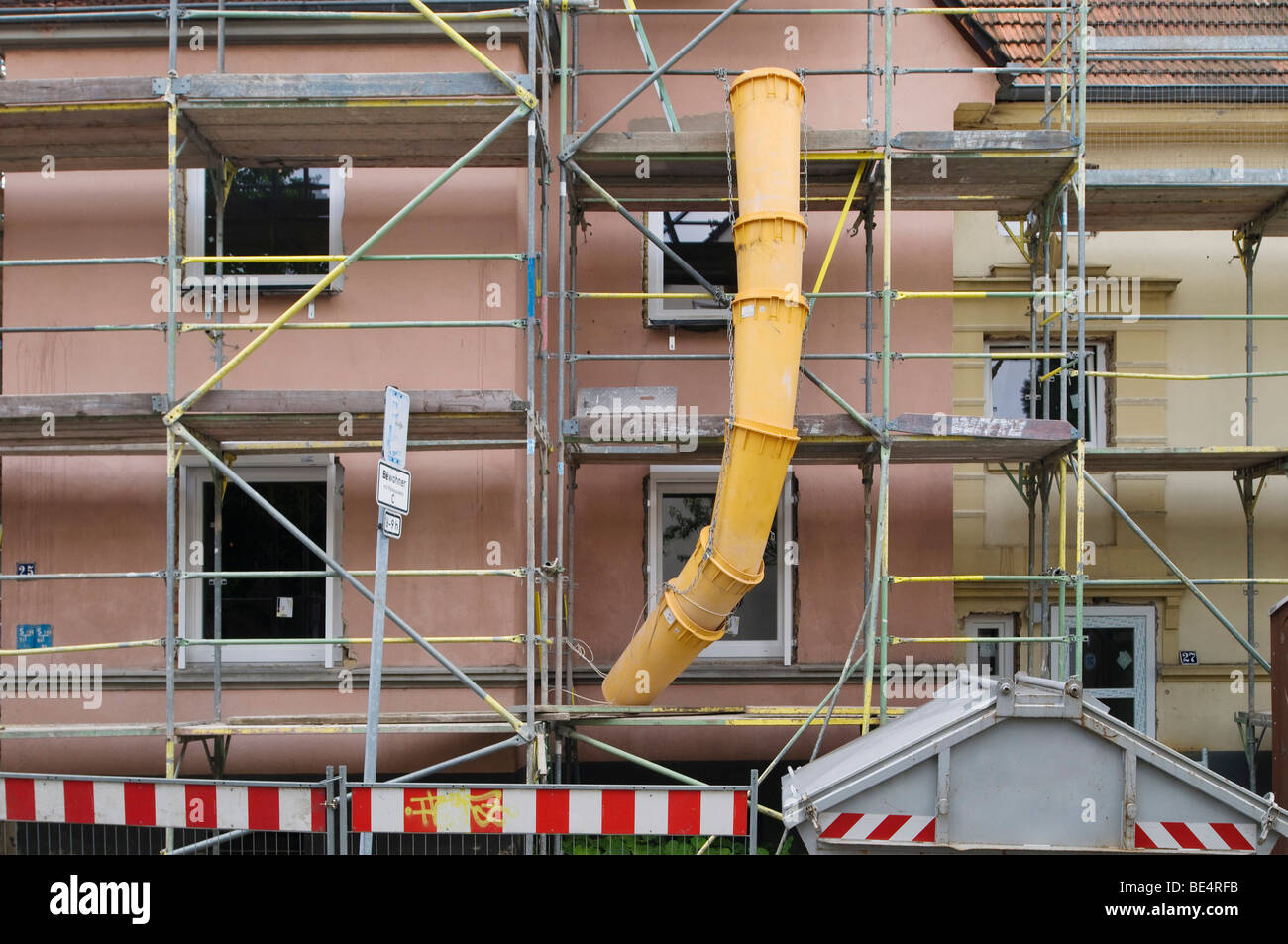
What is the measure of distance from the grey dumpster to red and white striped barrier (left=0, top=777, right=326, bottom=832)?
247 centimetres

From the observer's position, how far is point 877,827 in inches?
225

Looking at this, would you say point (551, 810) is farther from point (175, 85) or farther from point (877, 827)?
point (175, 85)

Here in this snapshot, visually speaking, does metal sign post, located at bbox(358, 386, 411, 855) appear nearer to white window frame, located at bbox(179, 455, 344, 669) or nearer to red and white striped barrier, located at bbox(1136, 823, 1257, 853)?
white window frame, located at bbox(179, 455, 344, 669)

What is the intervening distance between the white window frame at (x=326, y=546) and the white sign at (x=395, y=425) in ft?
10.9

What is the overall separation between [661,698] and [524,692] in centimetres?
131

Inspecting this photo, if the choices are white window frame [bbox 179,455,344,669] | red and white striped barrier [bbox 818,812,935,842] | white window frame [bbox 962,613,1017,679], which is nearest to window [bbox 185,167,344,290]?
white window frame [bbox 179,455,344,669]

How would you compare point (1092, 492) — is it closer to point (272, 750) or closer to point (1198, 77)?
point (1198, 77)

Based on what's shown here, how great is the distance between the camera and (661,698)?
9.80 meters

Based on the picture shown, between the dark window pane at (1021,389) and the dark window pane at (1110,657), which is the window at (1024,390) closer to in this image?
the dark window pane at (1021,389)

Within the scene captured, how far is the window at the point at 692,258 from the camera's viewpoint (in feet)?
33.5

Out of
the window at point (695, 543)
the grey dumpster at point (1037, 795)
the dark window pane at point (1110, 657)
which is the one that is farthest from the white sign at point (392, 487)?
the dark window pane at point (1110, 657)

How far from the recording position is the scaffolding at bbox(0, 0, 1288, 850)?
7934 millimetres

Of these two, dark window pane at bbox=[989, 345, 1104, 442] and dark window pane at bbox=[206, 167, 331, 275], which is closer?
dark window pane at bbox=[206, 167, 331, 275]

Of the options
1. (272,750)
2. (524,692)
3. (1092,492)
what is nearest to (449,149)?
(524,692)
